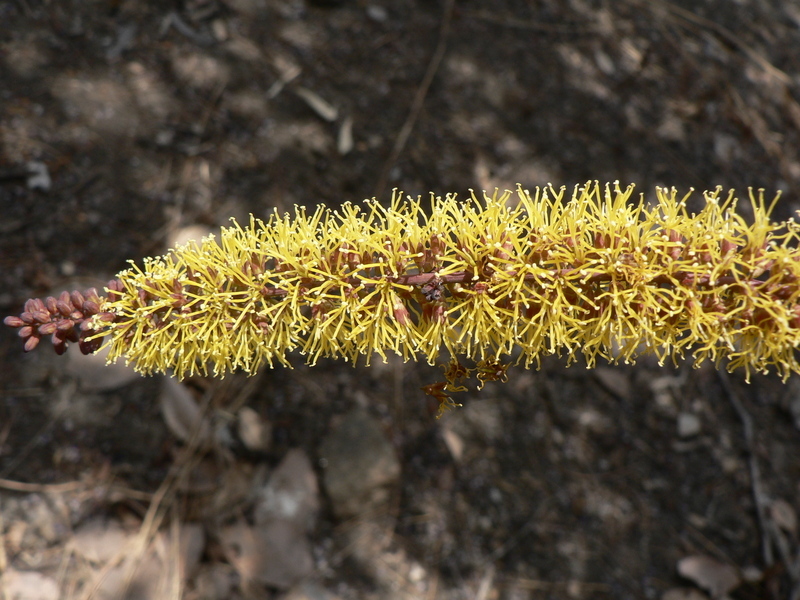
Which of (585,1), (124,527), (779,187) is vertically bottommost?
(124,527)

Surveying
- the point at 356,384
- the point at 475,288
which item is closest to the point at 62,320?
the point at 475,288

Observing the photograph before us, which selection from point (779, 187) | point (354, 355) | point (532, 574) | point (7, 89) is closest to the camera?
point (354, 355)

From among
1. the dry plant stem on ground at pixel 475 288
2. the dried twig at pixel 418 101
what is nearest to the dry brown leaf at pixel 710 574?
the dry plant stem on ground at pixel 475 288

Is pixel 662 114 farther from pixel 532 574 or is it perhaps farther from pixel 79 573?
pixel 79 573

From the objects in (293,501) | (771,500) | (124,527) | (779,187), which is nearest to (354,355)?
(293,501)

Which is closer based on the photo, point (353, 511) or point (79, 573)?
point (79, 573)

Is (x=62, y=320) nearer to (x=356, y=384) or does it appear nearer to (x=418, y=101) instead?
(x=356, y=384)

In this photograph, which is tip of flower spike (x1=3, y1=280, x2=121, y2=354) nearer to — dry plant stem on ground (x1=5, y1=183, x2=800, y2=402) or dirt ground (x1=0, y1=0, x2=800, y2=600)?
dry plant stem on ground (x1=5, y1=183, x2=800, y2=402)
